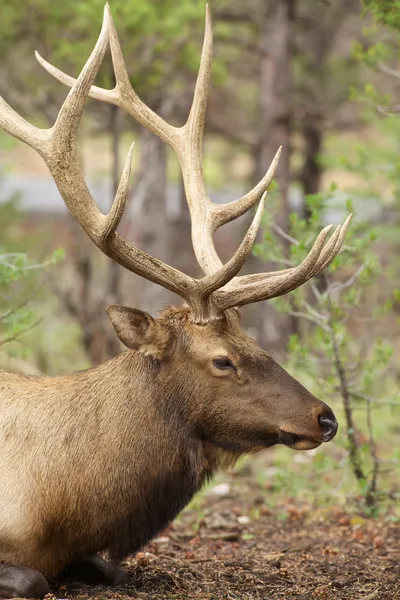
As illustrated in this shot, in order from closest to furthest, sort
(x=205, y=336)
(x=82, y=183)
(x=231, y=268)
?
1. (x=231, y=268)
2. (x=82, y=183)
3. (x=205, y=336)

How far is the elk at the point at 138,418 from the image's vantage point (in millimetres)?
4887

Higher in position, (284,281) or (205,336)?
(284,281)

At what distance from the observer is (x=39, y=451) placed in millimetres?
5051

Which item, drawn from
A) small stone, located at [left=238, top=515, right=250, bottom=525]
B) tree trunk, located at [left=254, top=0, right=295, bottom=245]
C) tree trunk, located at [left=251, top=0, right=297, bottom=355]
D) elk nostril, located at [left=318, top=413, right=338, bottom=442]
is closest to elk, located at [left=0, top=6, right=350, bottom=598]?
elk nostril, located at [left=318, top=413, right=338, bottom=442]

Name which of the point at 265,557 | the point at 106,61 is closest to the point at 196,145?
the point at 265,557

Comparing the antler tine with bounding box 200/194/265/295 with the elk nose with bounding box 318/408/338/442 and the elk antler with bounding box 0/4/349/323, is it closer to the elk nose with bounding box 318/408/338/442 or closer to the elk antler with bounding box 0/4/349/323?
the elk antler with bounding box 0/4/349/323

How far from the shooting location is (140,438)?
499 cm

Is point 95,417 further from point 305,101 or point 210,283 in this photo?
point 305,101

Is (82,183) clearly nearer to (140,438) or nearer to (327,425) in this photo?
(140,438)

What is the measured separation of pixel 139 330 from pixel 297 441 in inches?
38.7

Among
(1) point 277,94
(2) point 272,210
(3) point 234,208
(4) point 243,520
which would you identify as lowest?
(4) point 243,520

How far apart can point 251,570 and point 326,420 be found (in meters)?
1.26

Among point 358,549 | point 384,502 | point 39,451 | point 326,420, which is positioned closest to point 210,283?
point 326,420

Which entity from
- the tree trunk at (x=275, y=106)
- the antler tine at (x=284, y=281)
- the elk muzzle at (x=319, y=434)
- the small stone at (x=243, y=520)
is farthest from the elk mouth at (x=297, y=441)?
the tree trunk at (x=275, y=106)
